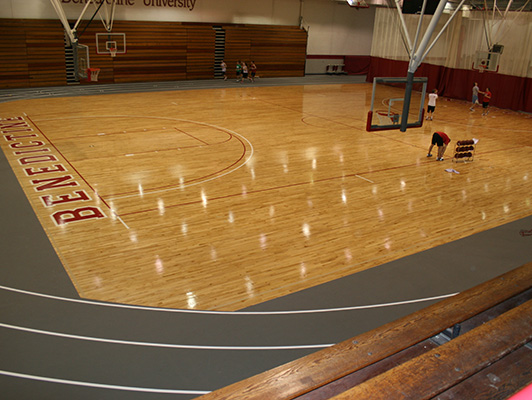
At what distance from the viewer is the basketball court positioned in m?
6.91

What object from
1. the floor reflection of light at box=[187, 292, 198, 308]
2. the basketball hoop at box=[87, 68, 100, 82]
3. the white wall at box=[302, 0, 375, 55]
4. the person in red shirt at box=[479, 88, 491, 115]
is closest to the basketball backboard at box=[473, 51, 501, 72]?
the person in red shirt at box=[479, 88, 491, 115]

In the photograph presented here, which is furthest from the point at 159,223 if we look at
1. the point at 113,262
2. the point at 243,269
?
the point at 243,269

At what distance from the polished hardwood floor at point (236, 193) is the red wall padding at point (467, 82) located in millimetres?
5445

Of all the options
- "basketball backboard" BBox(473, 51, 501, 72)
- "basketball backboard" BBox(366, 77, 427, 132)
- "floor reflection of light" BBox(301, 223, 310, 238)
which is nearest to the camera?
"floor reflection of light" BBox(301, 223, 310, 238)

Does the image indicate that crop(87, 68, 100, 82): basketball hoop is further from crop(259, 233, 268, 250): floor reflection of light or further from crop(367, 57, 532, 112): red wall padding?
crop(367, 57, 532, 112): red wall padding

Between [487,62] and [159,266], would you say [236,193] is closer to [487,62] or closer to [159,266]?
[159,266]

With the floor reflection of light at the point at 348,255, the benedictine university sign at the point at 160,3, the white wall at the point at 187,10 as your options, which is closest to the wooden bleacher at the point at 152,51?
the white wall at the point at 187,10

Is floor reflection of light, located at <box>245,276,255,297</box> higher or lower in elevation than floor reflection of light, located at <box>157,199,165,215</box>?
lower

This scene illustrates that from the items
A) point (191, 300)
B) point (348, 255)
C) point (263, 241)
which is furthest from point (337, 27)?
point (191, 300)

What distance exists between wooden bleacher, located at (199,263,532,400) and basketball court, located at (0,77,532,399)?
3390mm

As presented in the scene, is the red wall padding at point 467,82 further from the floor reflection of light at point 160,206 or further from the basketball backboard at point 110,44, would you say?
the floor reflection of light at point 160,206

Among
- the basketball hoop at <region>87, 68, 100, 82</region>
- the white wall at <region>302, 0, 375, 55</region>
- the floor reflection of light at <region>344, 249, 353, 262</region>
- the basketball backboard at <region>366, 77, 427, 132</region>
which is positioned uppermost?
the white wall at <region>302, 0, 375, 55</region>

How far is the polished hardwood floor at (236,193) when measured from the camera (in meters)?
9.18

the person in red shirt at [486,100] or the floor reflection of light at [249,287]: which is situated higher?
the person in red shirt at [486,100]
